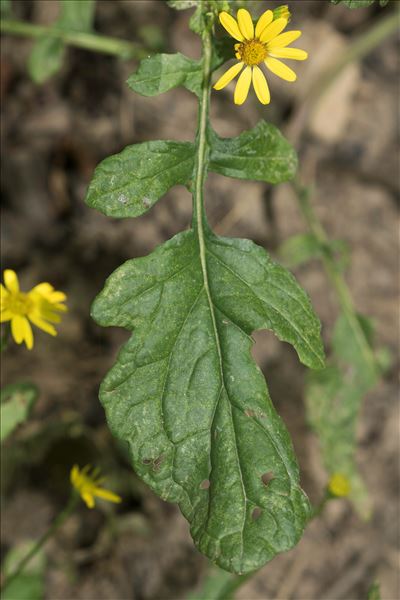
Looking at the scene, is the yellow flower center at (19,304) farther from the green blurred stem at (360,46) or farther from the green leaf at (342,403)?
the green blurred stem at (360,46)

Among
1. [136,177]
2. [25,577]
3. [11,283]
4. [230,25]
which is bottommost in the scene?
[25,577]

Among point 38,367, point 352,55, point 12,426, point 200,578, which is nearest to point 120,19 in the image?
point 352,55

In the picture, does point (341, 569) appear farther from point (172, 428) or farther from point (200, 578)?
point (172, 428)

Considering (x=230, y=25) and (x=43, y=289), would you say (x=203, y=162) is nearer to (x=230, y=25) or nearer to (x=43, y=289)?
(x=230, y=25)

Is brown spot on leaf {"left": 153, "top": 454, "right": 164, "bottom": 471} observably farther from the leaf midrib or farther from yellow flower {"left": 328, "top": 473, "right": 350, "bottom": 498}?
yellow flower {"left": 328, "top": 473, "right": 350, "bottom": 498}

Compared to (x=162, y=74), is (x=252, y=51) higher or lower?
higher

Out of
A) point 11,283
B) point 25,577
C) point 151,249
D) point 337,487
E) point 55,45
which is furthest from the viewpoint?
point 151,249

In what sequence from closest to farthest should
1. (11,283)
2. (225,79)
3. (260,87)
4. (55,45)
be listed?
(225,79)
(260,87)
(11,283)
(55,45)

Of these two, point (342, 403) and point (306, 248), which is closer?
point (306, 248)

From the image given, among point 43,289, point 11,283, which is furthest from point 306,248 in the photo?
point 11,283

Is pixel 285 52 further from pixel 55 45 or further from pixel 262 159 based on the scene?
pixel 55 45
